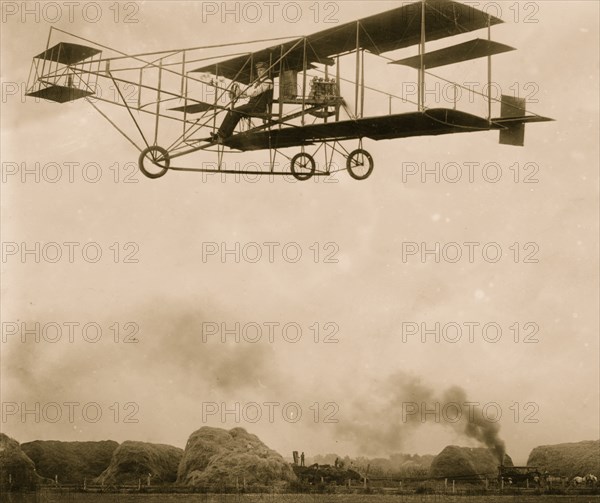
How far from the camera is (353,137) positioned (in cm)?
1800

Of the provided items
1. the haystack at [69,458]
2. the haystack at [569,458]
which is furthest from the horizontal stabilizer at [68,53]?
the haystack at [569,458]

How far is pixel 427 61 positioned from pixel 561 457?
3219 cm

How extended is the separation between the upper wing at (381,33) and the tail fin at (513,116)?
1.87 m

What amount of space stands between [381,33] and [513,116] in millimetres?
3778

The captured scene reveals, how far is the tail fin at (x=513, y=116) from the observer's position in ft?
59.5

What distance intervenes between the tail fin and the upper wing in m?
1.87

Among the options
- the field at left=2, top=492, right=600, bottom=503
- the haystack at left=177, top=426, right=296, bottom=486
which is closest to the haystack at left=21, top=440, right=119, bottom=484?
the haystack at left=177, top=426, right=296, bottom=486

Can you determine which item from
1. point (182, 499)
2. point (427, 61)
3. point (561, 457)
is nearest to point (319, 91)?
point (427, 61)

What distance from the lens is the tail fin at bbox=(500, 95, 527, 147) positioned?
714 inches

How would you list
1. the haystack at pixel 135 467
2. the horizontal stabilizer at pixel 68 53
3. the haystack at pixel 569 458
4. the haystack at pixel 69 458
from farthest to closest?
1. the haystack at pixel 569 458
2. the haystack at pixel 69 458
3. the haystack at pixel 135 467
4. the horizontal stabilizer at pixel 68 53

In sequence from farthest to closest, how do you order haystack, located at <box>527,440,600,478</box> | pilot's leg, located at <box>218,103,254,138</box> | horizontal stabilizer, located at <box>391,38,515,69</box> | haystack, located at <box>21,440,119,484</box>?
haystack, located at <box>527,440,600,478</box> < haystack, located at <box>21,440,119,484</box> < pilot's leg, located at <box>218,103,254,138</box> < horizontal stabilizer, located at <box>391,38,515,69</box>

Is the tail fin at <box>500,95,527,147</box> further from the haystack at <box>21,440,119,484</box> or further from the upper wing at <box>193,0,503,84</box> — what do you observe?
the haystack at <box>21,440,119,484</box>

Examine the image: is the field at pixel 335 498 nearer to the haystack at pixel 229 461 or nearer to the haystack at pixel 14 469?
the haystack at pixel 229 461

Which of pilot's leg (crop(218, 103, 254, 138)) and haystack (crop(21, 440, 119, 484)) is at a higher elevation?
pilot's leg (crop(218, 103, 254, 138))
